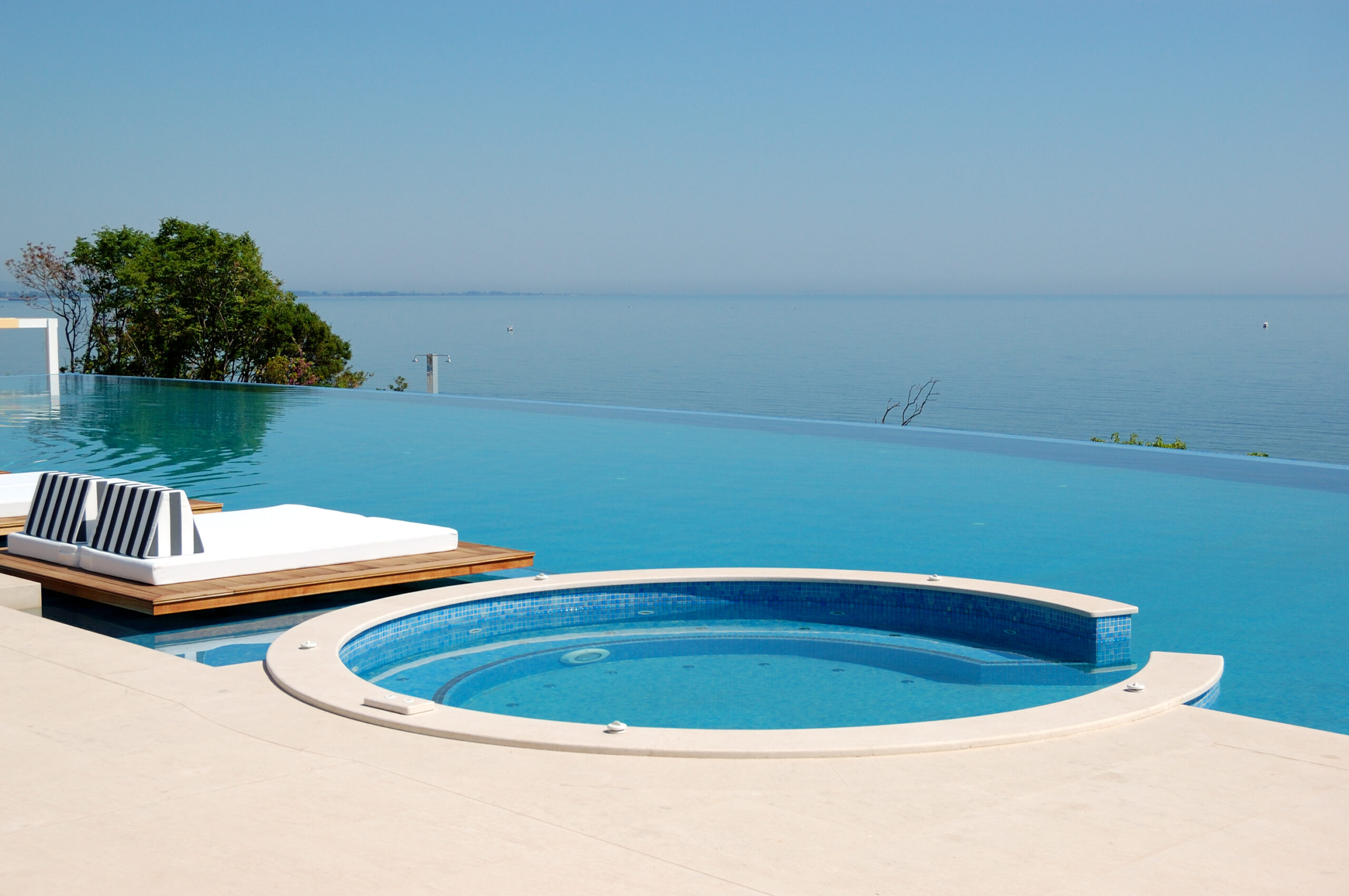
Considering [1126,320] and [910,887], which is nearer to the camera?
[910,887]

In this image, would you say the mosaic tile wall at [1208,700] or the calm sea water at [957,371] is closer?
the mosaic tile wall at [1208,700]

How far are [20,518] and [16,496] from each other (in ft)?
1.04

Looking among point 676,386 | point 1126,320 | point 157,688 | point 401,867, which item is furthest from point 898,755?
point 1126,320

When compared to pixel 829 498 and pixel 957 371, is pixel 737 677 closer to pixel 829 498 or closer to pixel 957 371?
pixel 829 498

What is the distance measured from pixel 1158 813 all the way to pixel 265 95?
1440 inches

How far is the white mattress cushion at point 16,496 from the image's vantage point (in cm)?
732

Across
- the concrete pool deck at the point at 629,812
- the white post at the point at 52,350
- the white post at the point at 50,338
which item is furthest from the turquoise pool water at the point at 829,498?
the white post at the point at 52,350

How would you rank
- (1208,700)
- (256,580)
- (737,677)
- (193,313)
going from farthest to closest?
(193,313) → (256,580) → (737,677) → (1208,700)

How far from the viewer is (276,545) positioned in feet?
20.6

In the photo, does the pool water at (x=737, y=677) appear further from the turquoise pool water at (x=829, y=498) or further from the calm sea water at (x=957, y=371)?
the calm sea water at (x=957, y=371)

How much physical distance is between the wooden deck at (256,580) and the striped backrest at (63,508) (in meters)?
0.16

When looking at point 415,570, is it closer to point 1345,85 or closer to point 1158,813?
point 1158,813

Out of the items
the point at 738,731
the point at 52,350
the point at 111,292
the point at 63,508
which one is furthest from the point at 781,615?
the point at 111,292

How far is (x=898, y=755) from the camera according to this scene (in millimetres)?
3650
